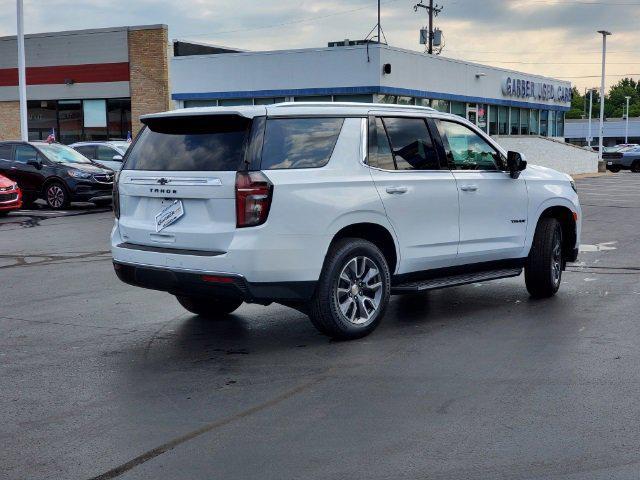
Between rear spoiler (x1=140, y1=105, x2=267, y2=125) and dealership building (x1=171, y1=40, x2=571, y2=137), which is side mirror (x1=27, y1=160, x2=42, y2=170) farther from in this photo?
rear spoiler (x1=140, y1=105, x2=267, y2=125)

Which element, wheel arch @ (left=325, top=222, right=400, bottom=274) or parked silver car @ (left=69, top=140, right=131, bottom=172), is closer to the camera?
wheel arch @ (left=325, top=222, right=400, bottom=274)

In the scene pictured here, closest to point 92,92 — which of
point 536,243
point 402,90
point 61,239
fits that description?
point 402,90

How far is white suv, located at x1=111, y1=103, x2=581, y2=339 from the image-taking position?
6.62 m

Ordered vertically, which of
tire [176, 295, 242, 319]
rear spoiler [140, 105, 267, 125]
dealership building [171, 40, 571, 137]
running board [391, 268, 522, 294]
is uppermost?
dealership building [171, 40, 571, 137]

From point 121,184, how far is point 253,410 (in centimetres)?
279

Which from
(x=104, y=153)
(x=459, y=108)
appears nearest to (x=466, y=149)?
(x=104, y=153)

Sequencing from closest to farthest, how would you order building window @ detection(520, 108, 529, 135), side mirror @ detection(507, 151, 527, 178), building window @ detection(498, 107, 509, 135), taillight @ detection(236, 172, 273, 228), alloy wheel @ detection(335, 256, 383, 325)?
taillight @ detection(236, 172, 273, 228)
alloy wheel @ detection(335, 256, 383, 325)
side mirror @ detection(507, 151, 527, 178)
building window @ detection(498, 107, 509, 135)
building window @ detection(520, 108, 529, 135)

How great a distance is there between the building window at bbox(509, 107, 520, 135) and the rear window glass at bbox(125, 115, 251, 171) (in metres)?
41.2

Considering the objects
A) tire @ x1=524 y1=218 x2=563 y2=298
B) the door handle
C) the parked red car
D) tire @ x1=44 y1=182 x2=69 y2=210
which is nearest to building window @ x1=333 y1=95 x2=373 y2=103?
tire @ x1=44 y1=182 x2=69 y2=210

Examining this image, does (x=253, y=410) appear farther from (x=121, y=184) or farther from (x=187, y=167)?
(x=121, y=184)

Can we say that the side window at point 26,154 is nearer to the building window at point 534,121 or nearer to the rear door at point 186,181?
the rear door at point 186,181

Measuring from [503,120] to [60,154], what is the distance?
1137 inches

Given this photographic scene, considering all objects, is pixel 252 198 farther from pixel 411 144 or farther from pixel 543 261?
pixel 543 261

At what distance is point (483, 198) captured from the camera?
8.42 meters
